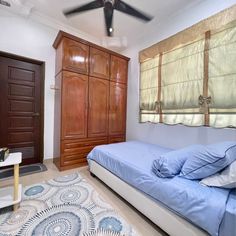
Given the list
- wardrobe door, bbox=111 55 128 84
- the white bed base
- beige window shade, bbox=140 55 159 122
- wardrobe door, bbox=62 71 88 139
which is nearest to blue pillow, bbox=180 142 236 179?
the white bed base

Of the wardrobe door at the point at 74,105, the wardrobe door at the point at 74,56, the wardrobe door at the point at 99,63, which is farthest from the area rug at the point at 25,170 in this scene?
the wardrobe door at the point at 99,63

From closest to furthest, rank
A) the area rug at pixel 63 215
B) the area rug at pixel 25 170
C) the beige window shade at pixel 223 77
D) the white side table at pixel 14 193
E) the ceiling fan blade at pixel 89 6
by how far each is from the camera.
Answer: the area rug at pixel 63 215 < the white side table at pixel 14 193 < the beige window shade at pixel 223 77 < the ceiling fan blade at pixel 89 6 < the area rug at pixel 25 170

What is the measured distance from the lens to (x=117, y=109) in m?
3.50

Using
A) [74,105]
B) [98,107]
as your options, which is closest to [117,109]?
[98,107]

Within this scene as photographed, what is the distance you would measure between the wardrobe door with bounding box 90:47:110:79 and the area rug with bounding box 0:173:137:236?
7.42 ft

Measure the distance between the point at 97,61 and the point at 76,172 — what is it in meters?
2.30

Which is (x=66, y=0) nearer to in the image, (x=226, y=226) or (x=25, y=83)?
(x=25, y=83)

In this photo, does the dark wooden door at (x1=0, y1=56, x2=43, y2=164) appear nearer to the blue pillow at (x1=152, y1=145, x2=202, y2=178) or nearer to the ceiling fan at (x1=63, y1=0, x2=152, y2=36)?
the ceiling fan at (x1=63, y1=0, x2=152, y2=36)

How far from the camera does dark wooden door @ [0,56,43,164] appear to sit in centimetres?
265

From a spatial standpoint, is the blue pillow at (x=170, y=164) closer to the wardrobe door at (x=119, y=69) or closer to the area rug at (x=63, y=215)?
the area rug at (x=63, y=215)

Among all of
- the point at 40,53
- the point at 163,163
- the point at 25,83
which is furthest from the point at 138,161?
the point at 40,53

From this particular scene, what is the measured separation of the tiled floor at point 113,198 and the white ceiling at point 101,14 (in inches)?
117

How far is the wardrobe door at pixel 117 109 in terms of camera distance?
339 cm

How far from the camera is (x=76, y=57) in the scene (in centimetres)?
276
